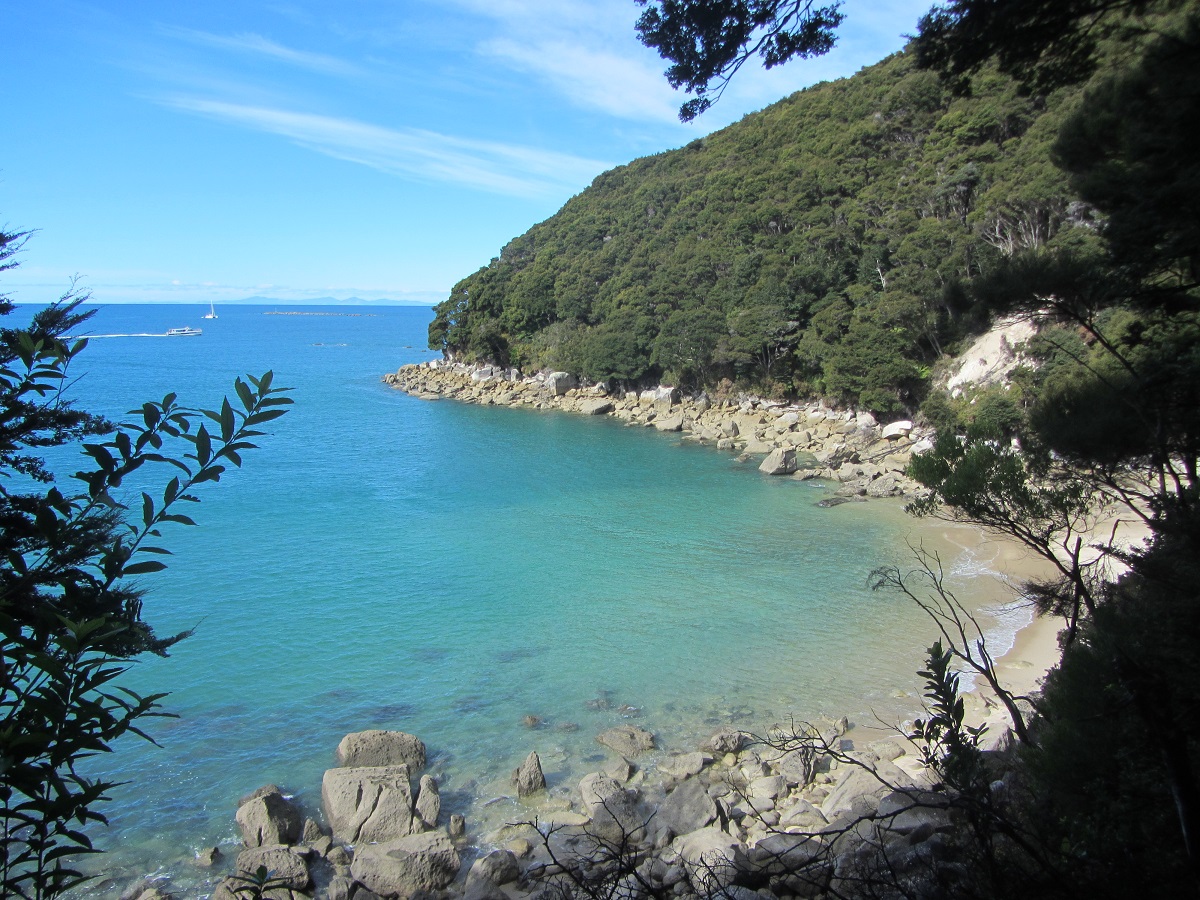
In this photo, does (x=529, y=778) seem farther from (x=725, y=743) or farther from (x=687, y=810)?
(x=725, y=743)

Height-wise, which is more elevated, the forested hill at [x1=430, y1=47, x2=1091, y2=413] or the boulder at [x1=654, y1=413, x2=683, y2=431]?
the forested hill at [x1=430, y1=47, x2=1091, y2=413]

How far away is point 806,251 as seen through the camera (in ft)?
123

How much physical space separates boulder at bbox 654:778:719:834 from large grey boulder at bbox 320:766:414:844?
2.91m

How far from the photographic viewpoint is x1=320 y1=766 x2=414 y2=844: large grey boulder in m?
8.55

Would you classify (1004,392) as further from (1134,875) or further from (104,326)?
(104,326)

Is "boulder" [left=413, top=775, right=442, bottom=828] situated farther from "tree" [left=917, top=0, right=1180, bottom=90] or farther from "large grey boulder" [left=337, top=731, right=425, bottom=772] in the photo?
"tree" [left=917, top=0, right=1180, bottom=90]

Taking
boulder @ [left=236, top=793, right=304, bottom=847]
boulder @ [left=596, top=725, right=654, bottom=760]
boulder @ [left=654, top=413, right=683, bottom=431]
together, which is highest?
boulder @ [left=654, top=413, right=683, bottom=431]

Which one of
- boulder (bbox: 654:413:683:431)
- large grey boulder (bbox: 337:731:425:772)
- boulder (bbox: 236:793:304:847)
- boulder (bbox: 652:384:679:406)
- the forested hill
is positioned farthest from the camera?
boulder (bbox: 652:384:679:406)

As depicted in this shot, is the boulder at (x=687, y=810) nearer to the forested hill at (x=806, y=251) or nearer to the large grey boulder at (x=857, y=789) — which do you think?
the large grey boulder at (x=857, y=789)

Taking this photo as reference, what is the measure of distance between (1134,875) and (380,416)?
4155 cm

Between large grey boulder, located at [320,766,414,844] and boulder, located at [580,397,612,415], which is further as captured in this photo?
boulder, located at [580,397,612,415]

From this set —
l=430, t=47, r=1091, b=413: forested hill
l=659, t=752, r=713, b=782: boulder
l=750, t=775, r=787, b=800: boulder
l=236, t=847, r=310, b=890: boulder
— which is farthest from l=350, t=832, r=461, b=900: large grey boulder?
l=430, t=47, r=1091, b=413: forested hill

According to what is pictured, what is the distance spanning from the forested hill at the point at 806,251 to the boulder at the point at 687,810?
54.3ft

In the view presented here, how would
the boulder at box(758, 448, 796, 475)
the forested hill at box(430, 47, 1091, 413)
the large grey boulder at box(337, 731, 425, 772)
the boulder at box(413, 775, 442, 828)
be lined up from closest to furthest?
1. the boulder at box(413, 775, 442, 828)
2. the large grey boulder at box(337, 731, 425, 772)
3. the boulder at box(758, 448, 796, 475)
4. the forested hill at box(430, 47, 1091, 413)
